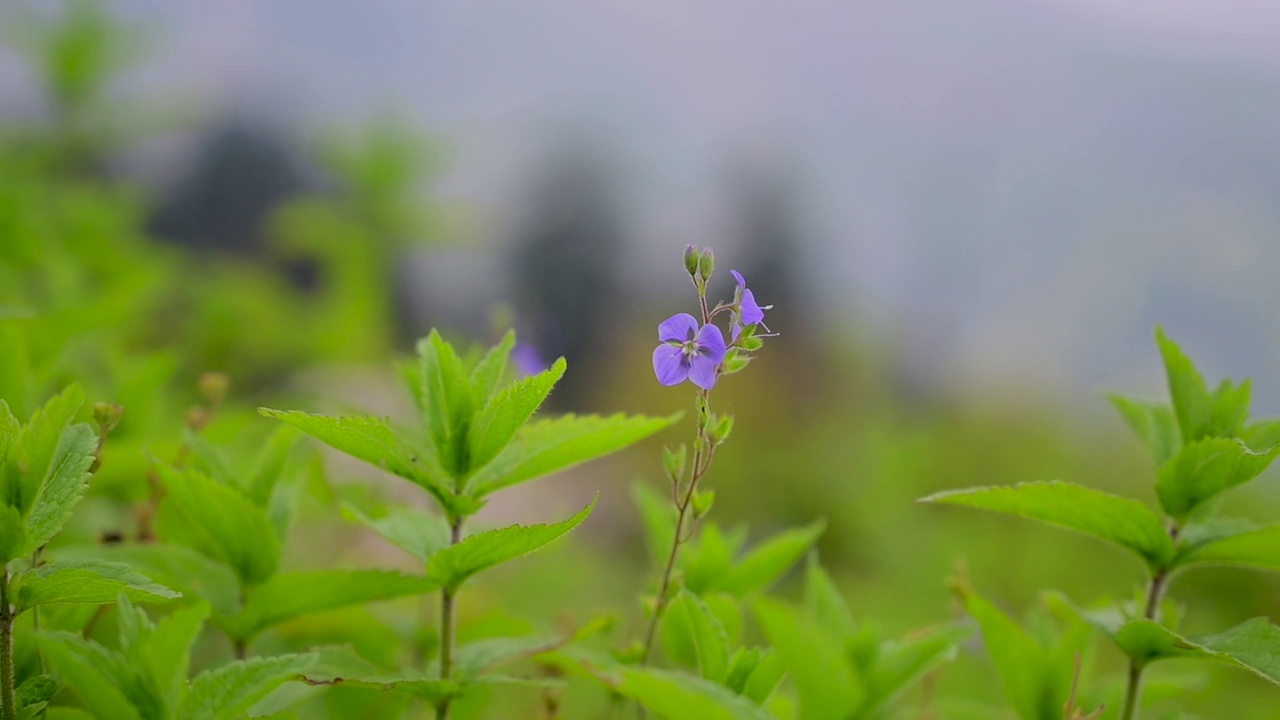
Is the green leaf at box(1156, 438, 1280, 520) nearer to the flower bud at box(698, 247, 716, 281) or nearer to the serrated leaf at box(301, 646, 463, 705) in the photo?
the flower bud at box(698, 247, 716, 281)

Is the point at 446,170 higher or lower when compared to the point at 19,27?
lower

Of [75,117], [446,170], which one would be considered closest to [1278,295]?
[446,170]

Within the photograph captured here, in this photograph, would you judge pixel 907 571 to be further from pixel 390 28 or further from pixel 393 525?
pixel 390 28

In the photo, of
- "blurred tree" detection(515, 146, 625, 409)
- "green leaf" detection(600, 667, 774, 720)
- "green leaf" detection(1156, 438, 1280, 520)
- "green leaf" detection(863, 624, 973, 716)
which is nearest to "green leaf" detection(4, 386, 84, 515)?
"green leaf" detection(600, 667, 774, 720)

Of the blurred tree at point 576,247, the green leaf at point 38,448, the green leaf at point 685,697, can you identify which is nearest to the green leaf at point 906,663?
the green leaf at point 685,697

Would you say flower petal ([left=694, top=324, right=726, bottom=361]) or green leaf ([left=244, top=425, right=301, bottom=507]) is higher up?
flower petal ([left=694, top=324, right=726, bottom=361])

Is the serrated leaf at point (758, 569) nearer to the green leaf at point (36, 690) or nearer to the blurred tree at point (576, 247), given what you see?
the green leaf at point (36, 690)
